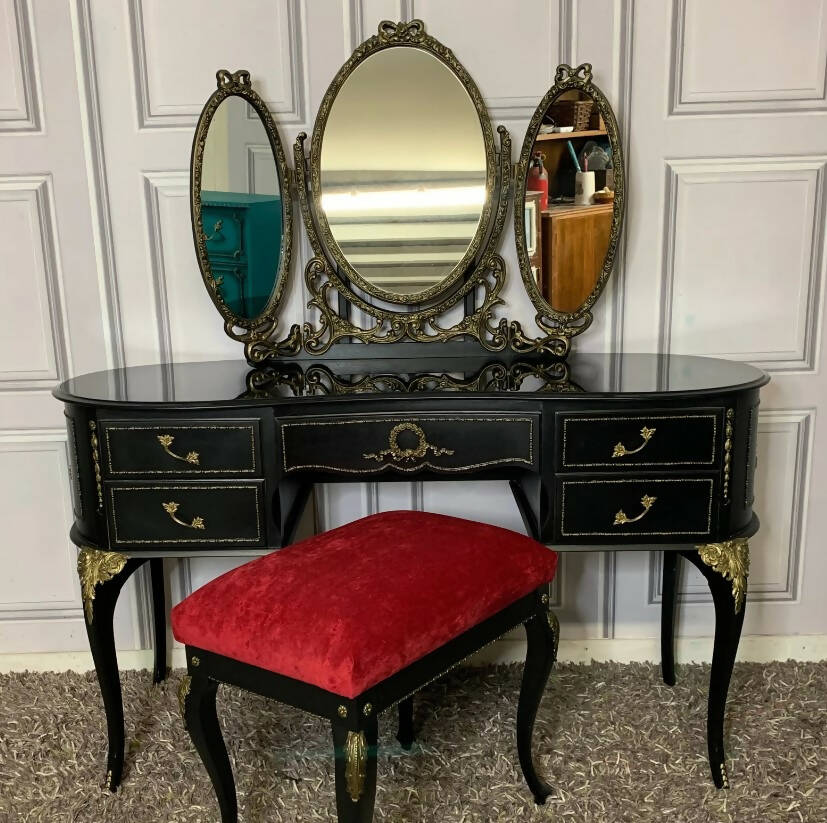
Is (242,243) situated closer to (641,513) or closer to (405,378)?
(405,378)

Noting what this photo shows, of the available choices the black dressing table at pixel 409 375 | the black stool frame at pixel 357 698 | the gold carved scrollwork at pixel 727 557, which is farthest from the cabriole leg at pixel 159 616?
the gold carved scrollwork at pixel 727 557

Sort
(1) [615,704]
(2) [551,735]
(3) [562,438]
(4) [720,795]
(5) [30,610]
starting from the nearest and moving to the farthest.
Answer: (3) [562,438]
(4) [720,795]
(2) [551,735]
(1) [615,704]
(5) [30,610]

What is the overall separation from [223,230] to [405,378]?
0.56 metres

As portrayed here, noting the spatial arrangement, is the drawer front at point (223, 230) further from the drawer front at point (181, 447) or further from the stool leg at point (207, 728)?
the stool leg at point (207, 728)

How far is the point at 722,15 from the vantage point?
198 cm

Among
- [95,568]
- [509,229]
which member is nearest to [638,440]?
[509,229]

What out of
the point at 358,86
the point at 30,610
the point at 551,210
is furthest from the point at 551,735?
the point at 358,86

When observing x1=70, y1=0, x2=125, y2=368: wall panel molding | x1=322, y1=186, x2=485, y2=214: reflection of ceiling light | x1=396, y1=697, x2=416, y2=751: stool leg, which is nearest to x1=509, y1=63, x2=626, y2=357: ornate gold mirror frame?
x1=322, y1=186, x2=485, y2=214: reflection of ceiling light

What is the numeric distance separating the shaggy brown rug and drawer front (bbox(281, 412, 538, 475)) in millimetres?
695

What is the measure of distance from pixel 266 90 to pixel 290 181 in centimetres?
22

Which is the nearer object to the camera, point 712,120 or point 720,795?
point 720,795

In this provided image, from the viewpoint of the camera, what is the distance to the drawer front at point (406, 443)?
168 centimetres

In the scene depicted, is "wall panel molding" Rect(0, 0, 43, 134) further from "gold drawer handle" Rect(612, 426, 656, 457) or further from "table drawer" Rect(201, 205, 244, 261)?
"gold drawer handle" Rect(612, 426, 656, 457)

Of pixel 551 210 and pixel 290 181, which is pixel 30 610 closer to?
pixel 290 181
